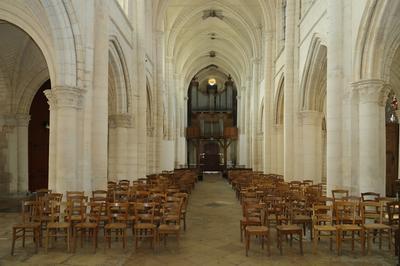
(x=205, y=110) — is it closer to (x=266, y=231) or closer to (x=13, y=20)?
(x=13, y=20)

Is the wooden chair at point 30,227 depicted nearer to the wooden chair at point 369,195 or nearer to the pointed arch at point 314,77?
the wooden chair at point 369,195

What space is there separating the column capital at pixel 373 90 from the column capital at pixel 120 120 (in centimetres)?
1051

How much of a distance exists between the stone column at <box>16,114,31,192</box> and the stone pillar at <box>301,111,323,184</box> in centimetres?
1221

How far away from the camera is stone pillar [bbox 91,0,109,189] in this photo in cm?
1192

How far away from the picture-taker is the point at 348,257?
23.8 feet

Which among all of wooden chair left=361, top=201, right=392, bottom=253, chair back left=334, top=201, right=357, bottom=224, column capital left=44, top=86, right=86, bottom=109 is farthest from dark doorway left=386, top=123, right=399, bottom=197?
column capital left=44, top=86, right=86, bottom=109

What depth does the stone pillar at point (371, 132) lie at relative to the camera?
1040 cm

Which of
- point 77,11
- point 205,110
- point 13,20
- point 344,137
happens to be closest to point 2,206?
point 13,20

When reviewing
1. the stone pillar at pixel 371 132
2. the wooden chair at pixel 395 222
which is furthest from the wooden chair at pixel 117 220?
the stone pillar at pixel 371 132

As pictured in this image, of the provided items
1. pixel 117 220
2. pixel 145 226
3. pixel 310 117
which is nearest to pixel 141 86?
pixel 310 117

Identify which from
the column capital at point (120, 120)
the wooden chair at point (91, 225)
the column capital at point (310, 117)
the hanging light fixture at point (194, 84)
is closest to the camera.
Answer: the wooden chair at point (91, 225)

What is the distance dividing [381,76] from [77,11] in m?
8.13

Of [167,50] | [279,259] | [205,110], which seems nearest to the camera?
[279,259]

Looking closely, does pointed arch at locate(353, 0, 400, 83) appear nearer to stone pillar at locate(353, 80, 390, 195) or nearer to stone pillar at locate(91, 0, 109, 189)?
stone pillar at locate(353, 80, 390, 195)
